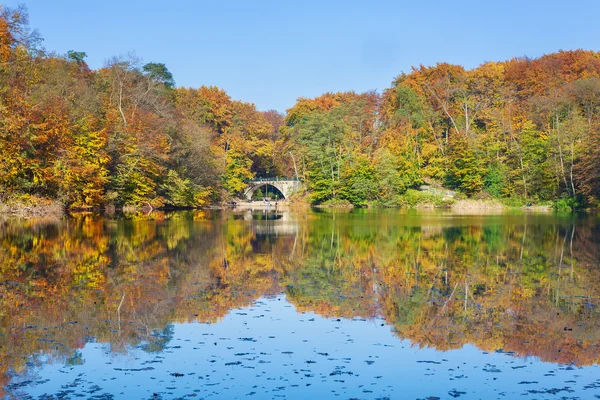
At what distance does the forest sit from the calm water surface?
2035 cm

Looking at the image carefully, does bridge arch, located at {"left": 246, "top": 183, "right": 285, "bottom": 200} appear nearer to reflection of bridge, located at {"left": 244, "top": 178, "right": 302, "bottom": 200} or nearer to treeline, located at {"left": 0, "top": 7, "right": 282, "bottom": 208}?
reflection of bridge, located at {"left": 244, "top": 178, "right": 302, "bottom": 200}

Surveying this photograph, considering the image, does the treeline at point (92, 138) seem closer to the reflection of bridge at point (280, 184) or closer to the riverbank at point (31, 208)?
the riverbank at point (31, 208)

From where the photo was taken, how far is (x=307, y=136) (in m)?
77.8

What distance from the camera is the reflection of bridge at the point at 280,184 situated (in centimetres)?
8356

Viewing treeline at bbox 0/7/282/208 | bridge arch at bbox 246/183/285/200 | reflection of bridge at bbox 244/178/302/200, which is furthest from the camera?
bridge arch at bbox 246/183/285/200

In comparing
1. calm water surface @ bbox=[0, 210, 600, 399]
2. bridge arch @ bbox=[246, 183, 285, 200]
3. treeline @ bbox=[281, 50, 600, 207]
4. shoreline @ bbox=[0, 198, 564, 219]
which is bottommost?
calm water surface @ bbox=[0, 210, 600, 399]

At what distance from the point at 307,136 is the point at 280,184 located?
10.6 meters

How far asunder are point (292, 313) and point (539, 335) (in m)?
4.23

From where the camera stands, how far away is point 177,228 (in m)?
31.2

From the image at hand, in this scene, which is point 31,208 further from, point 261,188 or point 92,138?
point 261,188

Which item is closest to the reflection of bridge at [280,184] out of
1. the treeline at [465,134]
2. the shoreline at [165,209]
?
the shoreline at [165,209]

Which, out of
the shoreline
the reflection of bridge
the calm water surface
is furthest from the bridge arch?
the calm water surface

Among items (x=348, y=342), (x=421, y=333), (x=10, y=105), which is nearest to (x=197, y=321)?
(x=348, y=342)

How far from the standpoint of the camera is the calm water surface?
300 inches
